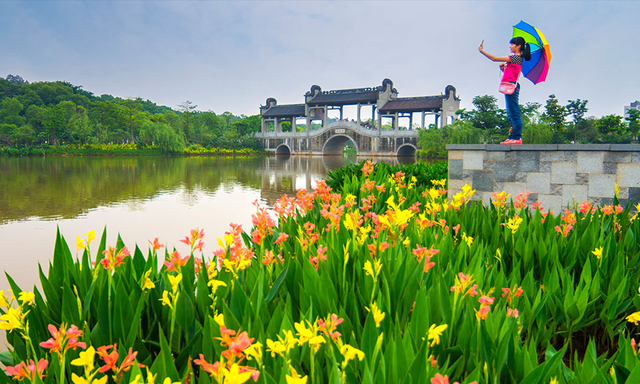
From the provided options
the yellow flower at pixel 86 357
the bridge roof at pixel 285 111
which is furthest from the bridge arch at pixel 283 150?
the yellow flower at pixel 86 357

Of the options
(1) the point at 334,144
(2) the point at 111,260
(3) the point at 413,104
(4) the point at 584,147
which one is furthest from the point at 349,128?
(2) the point at 111,260

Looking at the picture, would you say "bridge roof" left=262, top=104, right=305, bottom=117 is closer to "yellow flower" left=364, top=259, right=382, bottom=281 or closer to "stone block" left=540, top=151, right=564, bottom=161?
"stone block" left=540, top=151, right=564, bottom=161

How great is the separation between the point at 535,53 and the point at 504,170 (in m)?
1.66

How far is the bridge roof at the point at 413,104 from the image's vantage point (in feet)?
133

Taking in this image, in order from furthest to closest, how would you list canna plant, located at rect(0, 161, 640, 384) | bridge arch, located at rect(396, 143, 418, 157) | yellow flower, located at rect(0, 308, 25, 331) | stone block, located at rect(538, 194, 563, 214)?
1. bridge arch, located at rect(396, 143, 418, 157)
2. stone block, located at rect(538, 194, 563, 214)
3. yellow flower, located at rect(0, 308, 25, 331)
4. canna plant, located at rect(0, 161, 640, 384)

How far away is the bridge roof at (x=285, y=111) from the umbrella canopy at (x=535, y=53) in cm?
4390

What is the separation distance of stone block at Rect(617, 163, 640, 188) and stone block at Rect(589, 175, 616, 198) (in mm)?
72

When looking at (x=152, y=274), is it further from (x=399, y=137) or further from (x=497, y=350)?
(x=399, y=137)

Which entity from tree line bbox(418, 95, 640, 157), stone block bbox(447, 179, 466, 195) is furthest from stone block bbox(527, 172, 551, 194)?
tree line bbox(418, 95, 640, 157)

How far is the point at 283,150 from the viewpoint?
5081cm

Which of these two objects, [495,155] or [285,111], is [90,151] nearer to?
[285,111]

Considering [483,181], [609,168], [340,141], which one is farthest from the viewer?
[340,141]

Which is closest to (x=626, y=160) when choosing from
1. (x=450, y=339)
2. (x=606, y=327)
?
(x=606, y=327)

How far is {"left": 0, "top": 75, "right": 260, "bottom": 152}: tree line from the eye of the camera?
Result: 4062 cm
